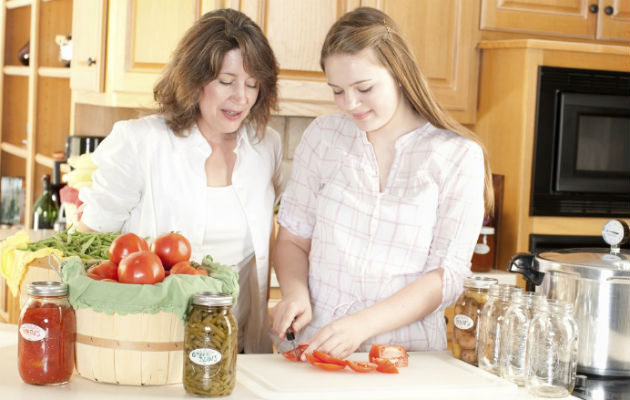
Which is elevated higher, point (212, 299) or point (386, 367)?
point (212, 299)

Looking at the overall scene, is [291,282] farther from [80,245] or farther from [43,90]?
[43,90]

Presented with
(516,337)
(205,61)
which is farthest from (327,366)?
(205,61)

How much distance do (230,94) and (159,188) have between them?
11.7 inches

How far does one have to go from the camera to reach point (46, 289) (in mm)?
1402

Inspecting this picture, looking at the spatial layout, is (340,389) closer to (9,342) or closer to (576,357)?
(576,357)

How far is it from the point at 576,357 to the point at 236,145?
1.04 metres

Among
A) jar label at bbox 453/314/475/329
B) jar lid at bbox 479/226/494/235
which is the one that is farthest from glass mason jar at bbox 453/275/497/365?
jar lid at bbox 479/226/494/235

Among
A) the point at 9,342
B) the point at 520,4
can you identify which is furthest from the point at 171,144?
the point at 520,4

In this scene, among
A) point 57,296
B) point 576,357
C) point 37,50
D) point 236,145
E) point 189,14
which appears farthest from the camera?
point 37,50

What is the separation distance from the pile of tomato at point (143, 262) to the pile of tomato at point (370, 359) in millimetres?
255

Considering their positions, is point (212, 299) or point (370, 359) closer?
point (212, 299)

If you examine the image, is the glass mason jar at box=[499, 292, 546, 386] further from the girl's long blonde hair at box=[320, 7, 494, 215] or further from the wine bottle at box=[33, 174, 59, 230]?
the wine bottle at box=[33, 174, 59, 230]

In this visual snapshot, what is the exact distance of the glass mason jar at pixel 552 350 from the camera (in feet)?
5.04

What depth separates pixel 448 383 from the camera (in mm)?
1566
